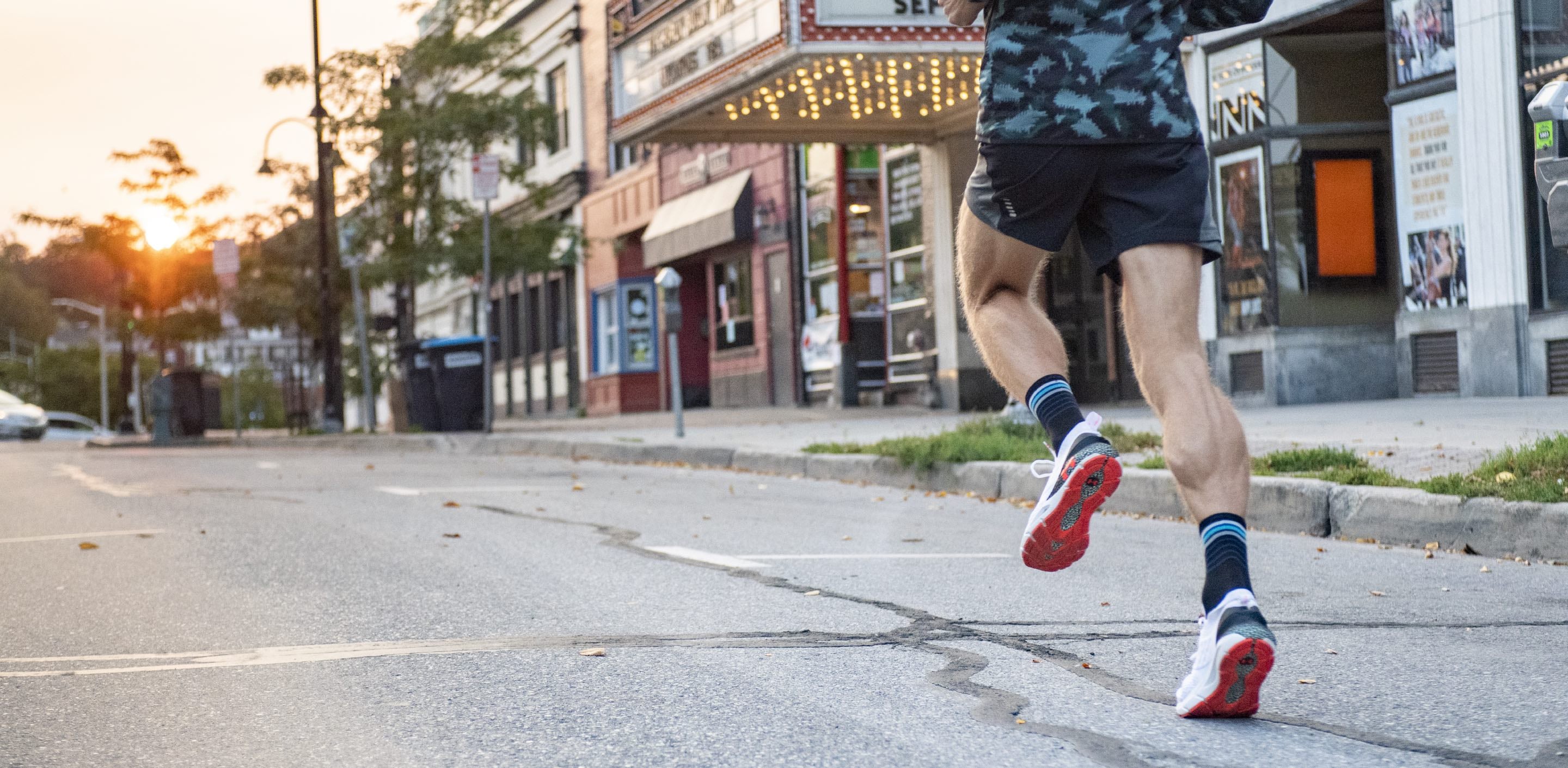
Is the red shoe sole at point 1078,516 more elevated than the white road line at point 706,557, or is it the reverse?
the red shoe sole at point 1078,516

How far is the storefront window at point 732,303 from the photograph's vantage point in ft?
86.4

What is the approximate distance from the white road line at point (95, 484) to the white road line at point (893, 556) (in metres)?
5.85

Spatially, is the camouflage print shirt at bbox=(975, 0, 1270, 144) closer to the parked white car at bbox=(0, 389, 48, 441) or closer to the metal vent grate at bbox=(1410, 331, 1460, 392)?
the metal vent grate at bbox=(1410, 331, 1460, 392)

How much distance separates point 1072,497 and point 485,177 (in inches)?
685

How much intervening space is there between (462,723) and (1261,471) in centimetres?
549

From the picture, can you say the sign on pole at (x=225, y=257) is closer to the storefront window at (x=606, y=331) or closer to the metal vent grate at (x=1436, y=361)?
the storefront window at (x=606, y=331)

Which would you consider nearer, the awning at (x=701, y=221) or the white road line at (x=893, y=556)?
the white road line at (x=893, y=556)

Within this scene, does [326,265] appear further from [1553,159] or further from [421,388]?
[1553,159]

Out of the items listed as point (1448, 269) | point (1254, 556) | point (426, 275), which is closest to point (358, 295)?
point (426, 275)

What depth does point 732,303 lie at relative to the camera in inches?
1065

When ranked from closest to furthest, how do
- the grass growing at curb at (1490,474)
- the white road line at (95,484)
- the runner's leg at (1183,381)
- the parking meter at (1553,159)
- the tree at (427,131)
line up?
the runner's leg at (1183,381) → the parking meter at (1553,159) → the grass growing at curb at (1490,474) → the white road line at (95,484) → the tree at (427,131)

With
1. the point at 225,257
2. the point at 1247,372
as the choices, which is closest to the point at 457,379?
the point at 225,257

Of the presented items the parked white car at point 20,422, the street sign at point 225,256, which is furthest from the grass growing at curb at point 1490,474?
the parked white car at point 20,422

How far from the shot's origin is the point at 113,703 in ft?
11.7
